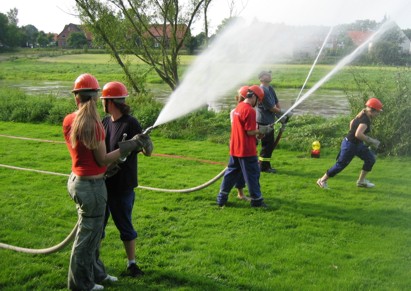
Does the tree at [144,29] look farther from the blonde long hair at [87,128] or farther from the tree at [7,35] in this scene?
the tree at [7,35]

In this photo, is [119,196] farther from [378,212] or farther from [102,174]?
[378,212]

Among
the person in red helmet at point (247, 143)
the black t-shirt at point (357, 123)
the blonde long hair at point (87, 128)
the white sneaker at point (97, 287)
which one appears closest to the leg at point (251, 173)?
the person in red helmet at point (247, 143)

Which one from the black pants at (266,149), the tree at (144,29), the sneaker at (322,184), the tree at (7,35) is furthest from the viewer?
the tree at (7,35)

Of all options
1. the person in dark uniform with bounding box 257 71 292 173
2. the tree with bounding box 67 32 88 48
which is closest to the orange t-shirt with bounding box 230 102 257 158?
the person in dark uniform with bounding box 257 71 292 173

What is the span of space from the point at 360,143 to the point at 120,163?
556cm

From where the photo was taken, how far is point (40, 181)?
28.8 ft

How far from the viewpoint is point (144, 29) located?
56.3ft

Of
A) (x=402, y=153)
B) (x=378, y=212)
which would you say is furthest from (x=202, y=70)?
(x=402, y=153)

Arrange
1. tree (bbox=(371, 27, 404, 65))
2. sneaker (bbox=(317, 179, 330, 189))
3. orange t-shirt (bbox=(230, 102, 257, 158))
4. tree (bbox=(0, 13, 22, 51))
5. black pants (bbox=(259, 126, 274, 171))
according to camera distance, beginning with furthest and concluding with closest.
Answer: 1. tree (bbox=(0, 13, 22, 51))
2. tree (bbox=(371, 27, 404, 65))
3. black pants (bbox=(259, 126, 274, 171))
4. sneaker (bbox=(317, 179, 330, 189))
5. orange t-shirt (bbox=(230, 102, 257, 158))

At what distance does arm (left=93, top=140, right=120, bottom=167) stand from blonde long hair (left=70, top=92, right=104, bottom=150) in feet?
0.21

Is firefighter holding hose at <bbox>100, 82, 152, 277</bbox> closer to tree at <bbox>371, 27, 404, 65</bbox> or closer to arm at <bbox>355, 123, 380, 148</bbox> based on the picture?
arm at <bbox>355, 123, 380, 148</bbox>

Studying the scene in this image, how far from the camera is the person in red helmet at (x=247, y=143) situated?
7.02 m

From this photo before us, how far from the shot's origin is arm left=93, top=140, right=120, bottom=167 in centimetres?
397

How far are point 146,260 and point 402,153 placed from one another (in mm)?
8635
